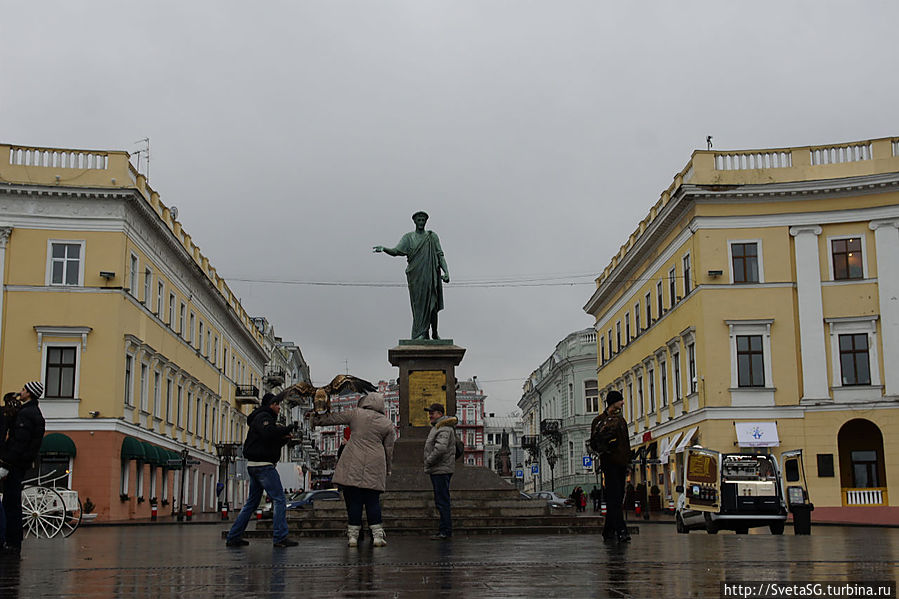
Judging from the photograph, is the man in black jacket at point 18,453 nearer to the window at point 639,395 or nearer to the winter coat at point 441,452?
the winter coat at point 441,452

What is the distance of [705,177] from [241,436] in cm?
4309

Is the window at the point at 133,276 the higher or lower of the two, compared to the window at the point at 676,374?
higher

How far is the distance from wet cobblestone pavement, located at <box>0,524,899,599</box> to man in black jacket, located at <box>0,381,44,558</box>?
44 cm

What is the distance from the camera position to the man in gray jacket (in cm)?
1318

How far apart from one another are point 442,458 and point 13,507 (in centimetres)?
510

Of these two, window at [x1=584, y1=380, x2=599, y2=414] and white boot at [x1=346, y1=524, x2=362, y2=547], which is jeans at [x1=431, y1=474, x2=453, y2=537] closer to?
white boot at [x1=346, y1=524, x2=362, y2=547]

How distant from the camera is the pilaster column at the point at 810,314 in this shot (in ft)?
120

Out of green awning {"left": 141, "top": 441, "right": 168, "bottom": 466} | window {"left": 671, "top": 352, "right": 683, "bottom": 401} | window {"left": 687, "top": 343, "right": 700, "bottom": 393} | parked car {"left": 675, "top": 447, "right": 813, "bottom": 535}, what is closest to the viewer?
parked car {"left": 675, "top": 447, "right": 813, "bottom": 535}

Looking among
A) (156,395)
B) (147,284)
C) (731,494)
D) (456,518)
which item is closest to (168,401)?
(156,395)

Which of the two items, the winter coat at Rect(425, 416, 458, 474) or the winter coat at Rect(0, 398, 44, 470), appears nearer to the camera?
the winter coat at Rect(0, 398, 44, 470)

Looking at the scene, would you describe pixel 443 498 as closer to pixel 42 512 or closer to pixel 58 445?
pixel 42 512

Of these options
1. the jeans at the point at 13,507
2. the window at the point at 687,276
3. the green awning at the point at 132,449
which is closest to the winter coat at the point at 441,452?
the jeans at the point at 13,507

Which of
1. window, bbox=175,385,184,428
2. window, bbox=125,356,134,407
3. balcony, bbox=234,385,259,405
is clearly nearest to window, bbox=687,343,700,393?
window, bbox=125,356,134,407

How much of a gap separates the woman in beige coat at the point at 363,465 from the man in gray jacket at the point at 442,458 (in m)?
1.24
